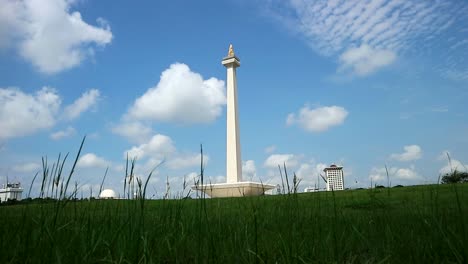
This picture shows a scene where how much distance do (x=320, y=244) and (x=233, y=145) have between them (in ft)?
95.0

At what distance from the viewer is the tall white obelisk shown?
102 ft

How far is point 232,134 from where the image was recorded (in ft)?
104

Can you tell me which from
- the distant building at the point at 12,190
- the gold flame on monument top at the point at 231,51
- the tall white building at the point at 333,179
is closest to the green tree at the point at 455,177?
the tall white building at the point at 333,179

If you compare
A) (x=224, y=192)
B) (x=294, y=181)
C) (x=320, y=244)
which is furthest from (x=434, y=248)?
(x=224, y=192)

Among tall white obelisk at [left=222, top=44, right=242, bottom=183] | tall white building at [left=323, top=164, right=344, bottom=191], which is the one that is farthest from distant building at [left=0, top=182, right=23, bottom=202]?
tall white obelisk at [left=222, top=44, right=242, bottom=183]

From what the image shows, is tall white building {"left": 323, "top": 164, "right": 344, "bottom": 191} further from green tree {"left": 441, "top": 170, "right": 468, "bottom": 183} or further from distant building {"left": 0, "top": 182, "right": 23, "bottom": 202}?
distant building {"left": 0, "top": 182, "right": 23, "bottom": 202}

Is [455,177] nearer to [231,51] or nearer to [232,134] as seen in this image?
[232,134]

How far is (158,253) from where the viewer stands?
102 inches

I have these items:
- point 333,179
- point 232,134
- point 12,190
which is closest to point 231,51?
point 232,134

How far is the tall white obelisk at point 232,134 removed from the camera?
102 ft

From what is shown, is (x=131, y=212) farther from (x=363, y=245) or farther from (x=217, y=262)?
(x=363, y=245)

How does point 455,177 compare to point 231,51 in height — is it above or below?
below

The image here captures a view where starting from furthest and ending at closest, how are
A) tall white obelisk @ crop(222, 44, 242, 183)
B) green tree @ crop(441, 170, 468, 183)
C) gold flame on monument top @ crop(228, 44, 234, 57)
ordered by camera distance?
gold flame on monument top @ crop(228, 44, 234, 57) → tall white obelisk @ crop(222, 44, 242, 183) → green tree @ crop(441, 170, 468, 183)

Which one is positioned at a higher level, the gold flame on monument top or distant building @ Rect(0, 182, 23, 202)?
the gold flame on monument top
